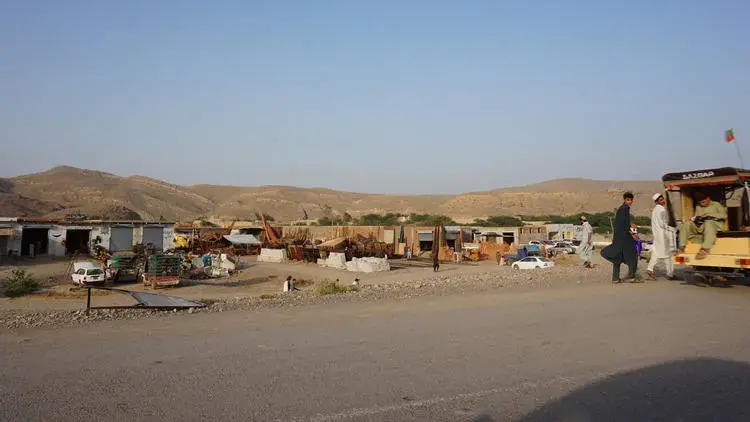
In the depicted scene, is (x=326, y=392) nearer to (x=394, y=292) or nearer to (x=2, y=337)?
(x=2, y=337)

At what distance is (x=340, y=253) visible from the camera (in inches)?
1775

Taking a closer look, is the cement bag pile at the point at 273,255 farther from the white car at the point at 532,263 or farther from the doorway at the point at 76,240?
the white car at the point at 532,263

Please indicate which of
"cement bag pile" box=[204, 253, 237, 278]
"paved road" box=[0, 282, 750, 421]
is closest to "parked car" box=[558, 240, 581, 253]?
"cement bag pile" box=[204, 253, 237, 278]

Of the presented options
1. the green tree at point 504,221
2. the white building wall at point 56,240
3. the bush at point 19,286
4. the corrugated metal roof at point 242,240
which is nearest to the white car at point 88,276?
the bush at point 19,286

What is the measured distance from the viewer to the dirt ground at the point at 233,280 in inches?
1140

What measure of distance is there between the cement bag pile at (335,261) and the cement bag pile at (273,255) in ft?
26.6

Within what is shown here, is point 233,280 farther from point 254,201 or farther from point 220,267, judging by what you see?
point 254,201

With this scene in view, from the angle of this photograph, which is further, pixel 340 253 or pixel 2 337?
pixel 340 253

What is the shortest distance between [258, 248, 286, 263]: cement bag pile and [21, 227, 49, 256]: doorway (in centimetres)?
2285

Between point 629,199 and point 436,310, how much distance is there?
6046mm

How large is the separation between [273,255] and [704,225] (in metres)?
44.4

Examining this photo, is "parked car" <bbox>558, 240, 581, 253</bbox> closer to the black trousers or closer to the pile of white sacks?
the pile of white sacks

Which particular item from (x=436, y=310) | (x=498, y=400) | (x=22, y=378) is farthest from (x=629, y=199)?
(x=22, y=378)

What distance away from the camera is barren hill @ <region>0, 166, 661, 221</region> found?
113 m
